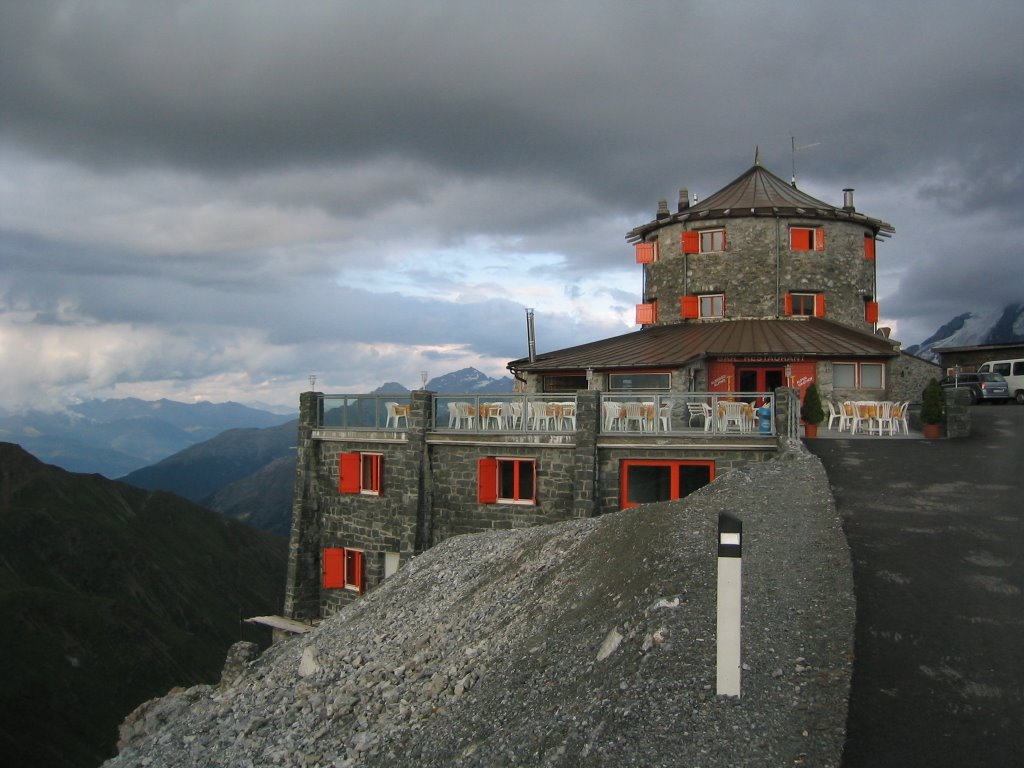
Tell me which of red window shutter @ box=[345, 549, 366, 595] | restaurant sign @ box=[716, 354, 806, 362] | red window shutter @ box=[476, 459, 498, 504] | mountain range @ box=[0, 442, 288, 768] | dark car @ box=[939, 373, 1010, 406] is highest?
restaurant sign @ box=[716, 354, 806, 362]

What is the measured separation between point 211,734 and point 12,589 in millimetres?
92936

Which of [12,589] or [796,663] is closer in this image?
[796,663]

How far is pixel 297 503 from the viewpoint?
2502 centimetres

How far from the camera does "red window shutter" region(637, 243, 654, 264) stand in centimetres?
3494

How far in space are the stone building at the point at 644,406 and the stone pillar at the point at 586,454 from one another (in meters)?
0.04

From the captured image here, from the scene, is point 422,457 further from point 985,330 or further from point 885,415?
point 985,330

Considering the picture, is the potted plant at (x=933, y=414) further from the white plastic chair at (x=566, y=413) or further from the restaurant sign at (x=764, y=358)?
the white plastic chair at (x=566, y=413)

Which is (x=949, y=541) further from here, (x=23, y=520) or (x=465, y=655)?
(x=23, y=520)

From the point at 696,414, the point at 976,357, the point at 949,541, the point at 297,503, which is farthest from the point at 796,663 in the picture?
the point at 976,357

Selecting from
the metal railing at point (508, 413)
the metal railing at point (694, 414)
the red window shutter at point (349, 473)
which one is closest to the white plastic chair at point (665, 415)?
the metal railing at point (694, 414)

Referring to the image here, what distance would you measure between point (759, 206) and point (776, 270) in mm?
2530

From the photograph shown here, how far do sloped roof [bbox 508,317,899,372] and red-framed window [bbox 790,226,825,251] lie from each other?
268 cm

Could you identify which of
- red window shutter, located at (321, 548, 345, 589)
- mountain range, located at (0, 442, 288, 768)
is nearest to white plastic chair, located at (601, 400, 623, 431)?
red window shutter, located at (321, 548, 345, 589)

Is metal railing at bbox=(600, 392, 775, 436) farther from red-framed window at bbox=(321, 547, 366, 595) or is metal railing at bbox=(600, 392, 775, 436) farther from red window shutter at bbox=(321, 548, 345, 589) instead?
red window shutter at bbox=(321, 548, 345, 589)
